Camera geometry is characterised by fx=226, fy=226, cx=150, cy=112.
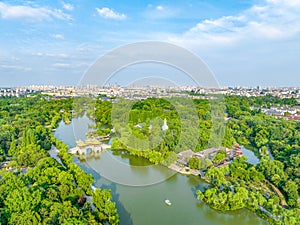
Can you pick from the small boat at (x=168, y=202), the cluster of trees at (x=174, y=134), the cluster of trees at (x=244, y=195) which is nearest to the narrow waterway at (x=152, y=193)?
the small boat at (x=168, y=202)

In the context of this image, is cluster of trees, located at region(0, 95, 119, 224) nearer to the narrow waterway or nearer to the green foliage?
the narrow waterway

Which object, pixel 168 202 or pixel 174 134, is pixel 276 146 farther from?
pixel 168 202

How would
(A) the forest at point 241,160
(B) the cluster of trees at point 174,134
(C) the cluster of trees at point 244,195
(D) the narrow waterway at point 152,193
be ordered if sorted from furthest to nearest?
(B) the cluster of trees at point 174,134 → (A) the forest at point 241,160 → (D) the narrow waterway at point 152,193 → (C) the cluster of trees at point 244,195

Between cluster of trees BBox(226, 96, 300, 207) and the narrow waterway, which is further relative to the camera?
cluster of trees BBox(226, 96, 300, 207)

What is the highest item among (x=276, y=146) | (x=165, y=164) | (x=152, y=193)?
(x=276, y=146)

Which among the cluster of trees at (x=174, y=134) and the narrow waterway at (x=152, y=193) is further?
the cluster of trees at (x=174, y=134)

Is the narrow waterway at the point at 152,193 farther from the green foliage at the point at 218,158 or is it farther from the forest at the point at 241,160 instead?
the green foliage at the point at 218,158

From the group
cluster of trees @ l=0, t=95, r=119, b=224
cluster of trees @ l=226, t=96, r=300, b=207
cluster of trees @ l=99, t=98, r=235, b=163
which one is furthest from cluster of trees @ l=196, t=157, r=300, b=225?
cluster of trees @ l=0, t=95, r=119, b=224

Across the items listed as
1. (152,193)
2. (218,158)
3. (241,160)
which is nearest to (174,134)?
(218,158)

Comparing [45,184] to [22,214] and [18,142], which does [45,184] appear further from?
[18,142]
